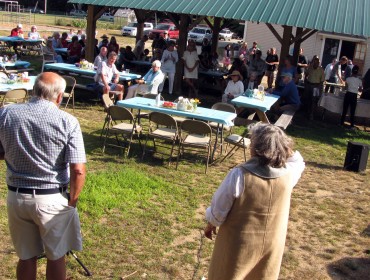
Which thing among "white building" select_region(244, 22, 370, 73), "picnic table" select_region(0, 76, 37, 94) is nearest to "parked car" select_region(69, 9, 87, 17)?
"white building" select_region(244, 22, 370, 73)

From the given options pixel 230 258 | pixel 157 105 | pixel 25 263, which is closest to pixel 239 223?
pixel 230 258

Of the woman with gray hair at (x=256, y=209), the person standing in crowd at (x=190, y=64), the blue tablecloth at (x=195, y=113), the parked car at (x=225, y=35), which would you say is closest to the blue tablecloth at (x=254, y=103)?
the blue tablecloth at (x=195, y=113)

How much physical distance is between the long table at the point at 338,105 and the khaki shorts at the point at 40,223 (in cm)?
1030

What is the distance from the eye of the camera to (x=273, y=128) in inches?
111

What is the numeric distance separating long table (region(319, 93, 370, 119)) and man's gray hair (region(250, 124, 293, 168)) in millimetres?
10053

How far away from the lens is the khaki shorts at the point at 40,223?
300 centimetres

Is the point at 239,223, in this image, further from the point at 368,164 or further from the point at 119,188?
the point at 368,164

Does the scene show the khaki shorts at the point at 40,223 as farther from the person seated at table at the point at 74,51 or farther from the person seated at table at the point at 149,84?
the person seated at table at the point at 74,51

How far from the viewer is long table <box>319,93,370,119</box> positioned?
12117mm

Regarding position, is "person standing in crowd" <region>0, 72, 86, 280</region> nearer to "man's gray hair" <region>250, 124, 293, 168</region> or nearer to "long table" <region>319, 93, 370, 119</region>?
"man's gray hair" <region>250, 124, 293, 168</region>

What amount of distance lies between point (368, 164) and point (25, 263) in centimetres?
720

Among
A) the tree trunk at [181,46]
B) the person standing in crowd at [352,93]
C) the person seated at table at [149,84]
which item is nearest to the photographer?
the person seated at table at [149,84]

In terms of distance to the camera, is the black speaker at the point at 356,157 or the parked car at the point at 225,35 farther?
the parked car at the point at 225,35

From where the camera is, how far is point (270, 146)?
275 centimetres
